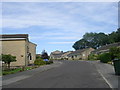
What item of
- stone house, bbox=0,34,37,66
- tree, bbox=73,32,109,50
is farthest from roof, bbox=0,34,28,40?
tree, bbox=73,32,109,50

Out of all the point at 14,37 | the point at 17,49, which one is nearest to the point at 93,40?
the point at 14,37

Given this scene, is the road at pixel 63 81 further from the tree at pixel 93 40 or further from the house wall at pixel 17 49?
the tree at pixel 93 40

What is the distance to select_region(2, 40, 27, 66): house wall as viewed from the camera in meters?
38.8

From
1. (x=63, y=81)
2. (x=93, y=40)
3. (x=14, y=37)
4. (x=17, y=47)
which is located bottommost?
(x=63, y=81)

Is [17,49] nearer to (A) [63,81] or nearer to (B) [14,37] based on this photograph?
(B) [14,37]

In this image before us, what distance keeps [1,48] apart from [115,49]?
20.8m

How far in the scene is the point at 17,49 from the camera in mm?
39250

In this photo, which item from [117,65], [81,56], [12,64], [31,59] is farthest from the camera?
[81,56]

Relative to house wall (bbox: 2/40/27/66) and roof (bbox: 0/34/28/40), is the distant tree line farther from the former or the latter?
house wall (bbox: 2/40/27/66)

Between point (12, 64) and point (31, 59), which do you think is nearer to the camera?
point (12, 64)

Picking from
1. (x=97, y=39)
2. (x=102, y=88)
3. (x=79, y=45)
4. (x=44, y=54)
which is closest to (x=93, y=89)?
(x=102, y=88)

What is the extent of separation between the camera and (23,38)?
38875 millimetres

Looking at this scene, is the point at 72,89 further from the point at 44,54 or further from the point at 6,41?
the point at 44,54

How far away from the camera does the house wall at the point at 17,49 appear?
38775mm
